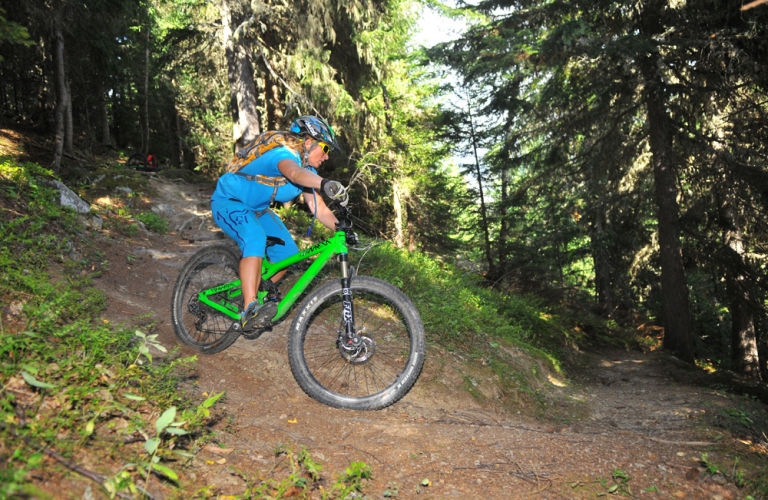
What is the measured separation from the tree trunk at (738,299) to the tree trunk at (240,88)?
12056mm

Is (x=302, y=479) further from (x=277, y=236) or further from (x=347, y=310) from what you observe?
(x=277, y=236)

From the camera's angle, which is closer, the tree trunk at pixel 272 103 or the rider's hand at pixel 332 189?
the rider's hand at pixel 332 189

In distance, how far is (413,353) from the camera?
4.05 metres

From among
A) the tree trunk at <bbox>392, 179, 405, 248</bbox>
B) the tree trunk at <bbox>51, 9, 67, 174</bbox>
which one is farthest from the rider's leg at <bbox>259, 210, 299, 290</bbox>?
the tree trunk at <bbox>392, 179, 405, 248</bbox>

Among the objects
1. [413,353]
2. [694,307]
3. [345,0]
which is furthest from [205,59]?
[694,307]

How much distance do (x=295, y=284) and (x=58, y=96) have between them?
1112 centimetres

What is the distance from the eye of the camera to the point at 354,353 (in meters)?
4.06

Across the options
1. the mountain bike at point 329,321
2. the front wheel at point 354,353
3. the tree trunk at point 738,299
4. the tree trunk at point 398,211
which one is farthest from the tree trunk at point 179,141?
the tree trunk at point 738,299

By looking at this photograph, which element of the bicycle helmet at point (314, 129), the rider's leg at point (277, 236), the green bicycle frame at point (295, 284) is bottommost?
the green bicycle frame at point (295, 284)

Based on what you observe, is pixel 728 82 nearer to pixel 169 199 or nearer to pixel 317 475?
pixel 317 475

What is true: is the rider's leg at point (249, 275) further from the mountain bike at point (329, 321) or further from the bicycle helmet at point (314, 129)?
the bicycle helmet at point (314, 129)

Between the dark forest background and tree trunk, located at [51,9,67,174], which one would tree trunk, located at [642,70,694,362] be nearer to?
the dark forest background

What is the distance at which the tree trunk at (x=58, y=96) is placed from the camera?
11094 mm

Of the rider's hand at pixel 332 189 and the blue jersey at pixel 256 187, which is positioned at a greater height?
the blue jersey at pixel 256 187
